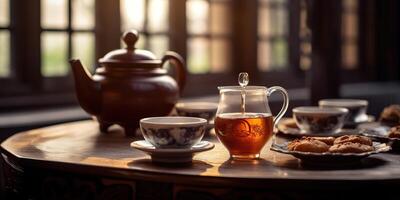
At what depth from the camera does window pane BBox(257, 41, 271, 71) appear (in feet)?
13.1

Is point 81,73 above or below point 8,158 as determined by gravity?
above

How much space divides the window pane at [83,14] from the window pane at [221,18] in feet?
2.86

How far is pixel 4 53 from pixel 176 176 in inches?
72.1

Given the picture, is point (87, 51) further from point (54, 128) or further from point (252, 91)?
point (252, 91)

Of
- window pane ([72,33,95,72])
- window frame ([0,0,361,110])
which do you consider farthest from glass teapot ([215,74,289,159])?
window pane ([72,33,95,72])

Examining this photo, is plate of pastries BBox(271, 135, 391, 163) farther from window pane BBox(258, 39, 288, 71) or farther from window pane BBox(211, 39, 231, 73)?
window pane BBox(258, 39, 288, 71)

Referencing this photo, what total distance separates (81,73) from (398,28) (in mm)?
3547

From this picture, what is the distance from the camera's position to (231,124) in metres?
1.39

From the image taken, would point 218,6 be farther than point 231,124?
Yes

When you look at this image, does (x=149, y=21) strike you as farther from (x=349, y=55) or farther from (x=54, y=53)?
(x=349, y=55)

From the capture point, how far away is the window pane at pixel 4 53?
9.38ft

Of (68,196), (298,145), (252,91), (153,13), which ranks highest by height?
(153,13)

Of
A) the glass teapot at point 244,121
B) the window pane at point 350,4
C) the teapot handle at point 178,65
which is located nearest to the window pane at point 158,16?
the teapot handle at point 178,65

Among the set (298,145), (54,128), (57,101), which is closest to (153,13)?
(57,101)
